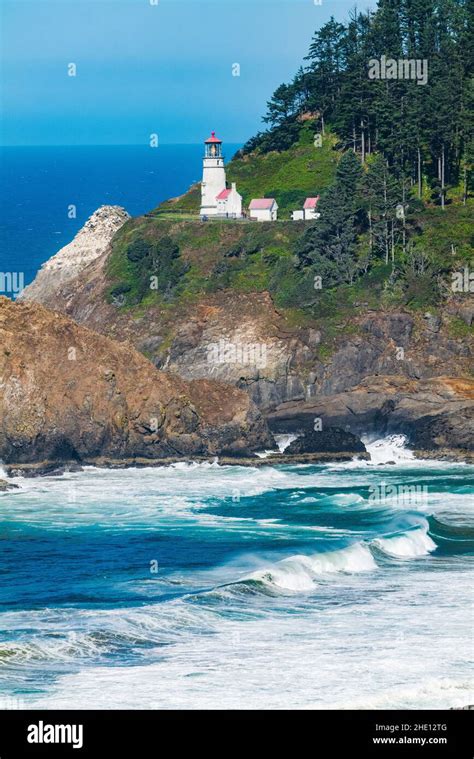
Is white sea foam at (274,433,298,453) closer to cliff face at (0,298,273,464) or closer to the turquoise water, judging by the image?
cliff face at (0,298,273,464)

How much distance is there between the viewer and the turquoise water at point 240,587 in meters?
50.2

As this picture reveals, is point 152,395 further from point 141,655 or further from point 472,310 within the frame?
point 141,655

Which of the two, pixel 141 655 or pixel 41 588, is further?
pixel 41 588

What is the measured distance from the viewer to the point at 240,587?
205 ft

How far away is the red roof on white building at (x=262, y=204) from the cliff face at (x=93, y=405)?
3628cm

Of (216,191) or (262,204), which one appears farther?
(216,191)

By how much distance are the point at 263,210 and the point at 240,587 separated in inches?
2532

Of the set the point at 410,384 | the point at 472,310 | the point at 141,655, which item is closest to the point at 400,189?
the point at 472,310

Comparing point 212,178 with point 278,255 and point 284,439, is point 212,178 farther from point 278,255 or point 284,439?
point 284,439

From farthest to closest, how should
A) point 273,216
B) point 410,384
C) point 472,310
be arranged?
point 273,216 < point 472,310 < point 410,384

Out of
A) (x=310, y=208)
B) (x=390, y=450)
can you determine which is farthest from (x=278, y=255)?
(x=390, y=450)

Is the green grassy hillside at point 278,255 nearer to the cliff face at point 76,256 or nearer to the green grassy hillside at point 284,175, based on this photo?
the green grassy hillside at point 284,175

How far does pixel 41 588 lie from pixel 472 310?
48.3 m
